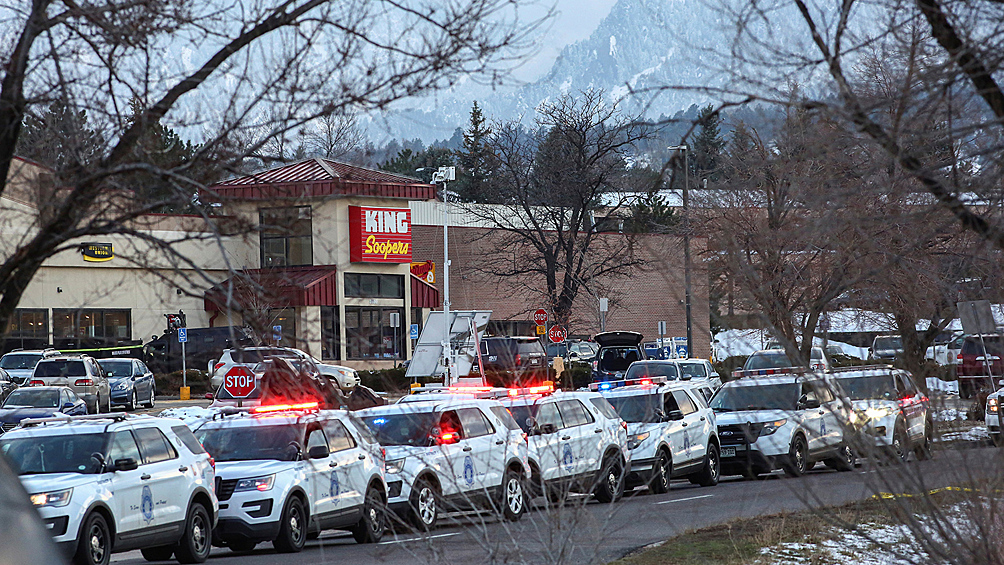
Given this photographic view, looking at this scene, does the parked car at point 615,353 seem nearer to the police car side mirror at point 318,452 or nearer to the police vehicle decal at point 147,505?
the police car side mirror at point 318,452

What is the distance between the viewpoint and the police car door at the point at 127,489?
12.1m

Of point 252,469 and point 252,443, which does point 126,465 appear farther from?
point 252,443

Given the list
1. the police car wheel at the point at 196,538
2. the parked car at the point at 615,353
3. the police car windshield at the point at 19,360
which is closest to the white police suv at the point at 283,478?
the police car wheel at the point at 196,538

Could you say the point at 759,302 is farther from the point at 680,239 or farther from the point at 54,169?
the point at 680,239

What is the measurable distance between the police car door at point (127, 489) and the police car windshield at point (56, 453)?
147mm

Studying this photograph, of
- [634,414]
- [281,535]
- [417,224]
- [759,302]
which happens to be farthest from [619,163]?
A: [759,302]

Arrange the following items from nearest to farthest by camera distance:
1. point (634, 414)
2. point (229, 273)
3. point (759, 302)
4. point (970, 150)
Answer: point (229, 273), point (970, 150), point (759, 302), point (634, 414)

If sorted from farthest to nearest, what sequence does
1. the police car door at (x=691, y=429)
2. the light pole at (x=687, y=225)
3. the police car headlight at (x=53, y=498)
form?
the police car door at (x=691, y=429) < the police car headlight at (x=53, y=498) < the light pole at (x=687, y=225)

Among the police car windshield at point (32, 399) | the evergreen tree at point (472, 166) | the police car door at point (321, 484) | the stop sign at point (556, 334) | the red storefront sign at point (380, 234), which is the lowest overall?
the police car door at point (321, 484)

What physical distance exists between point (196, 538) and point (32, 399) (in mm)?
16489

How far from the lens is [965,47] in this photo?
5301mm

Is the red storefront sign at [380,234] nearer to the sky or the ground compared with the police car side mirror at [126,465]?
nearer to the sky

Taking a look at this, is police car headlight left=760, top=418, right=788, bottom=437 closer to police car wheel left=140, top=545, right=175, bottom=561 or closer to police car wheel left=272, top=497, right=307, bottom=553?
police car wheel left=272, top=497, right=307, bottom=553

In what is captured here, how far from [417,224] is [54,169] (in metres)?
59.2
